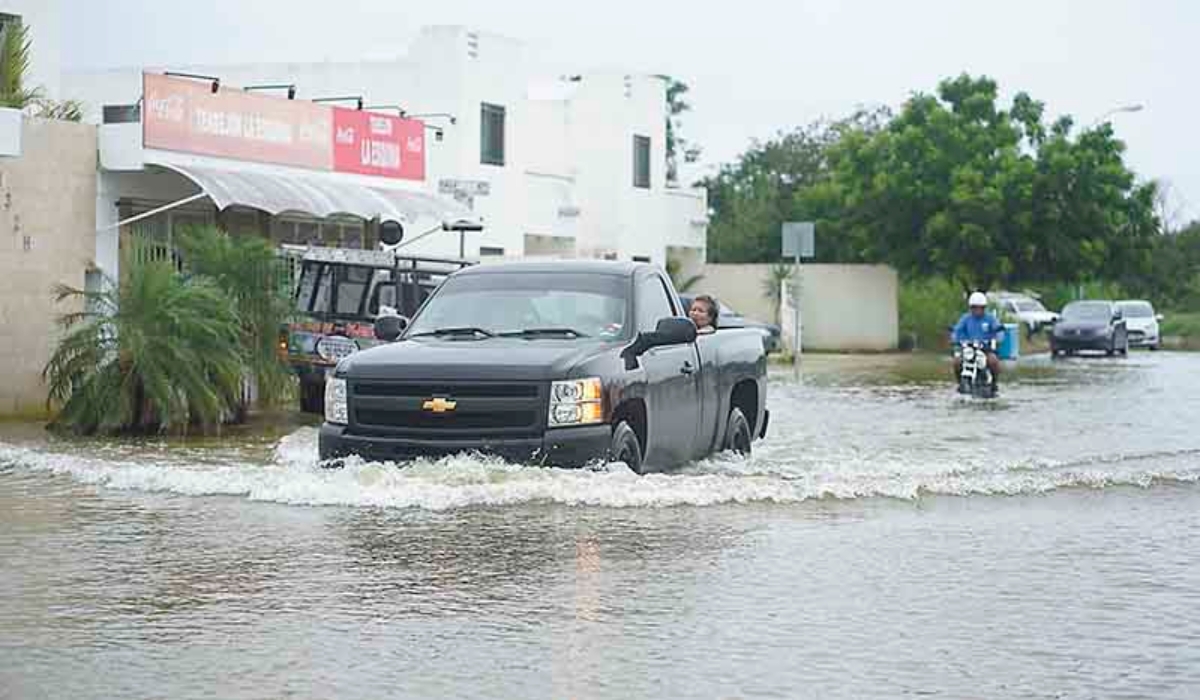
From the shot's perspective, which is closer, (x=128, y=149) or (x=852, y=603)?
(x=852, y=603)

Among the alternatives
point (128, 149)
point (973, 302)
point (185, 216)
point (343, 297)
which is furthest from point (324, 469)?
point (973, 302)

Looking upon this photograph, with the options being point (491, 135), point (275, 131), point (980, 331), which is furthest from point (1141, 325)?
point (275, 131)

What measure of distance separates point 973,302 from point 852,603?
19549mm

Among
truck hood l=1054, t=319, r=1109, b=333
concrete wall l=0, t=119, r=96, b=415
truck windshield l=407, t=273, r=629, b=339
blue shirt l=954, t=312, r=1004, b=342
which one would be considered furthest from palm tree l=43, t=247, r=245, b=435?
truck hood l=1054, t=319, r=1109, b=333

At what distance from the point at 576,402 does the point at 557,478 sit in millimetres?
549

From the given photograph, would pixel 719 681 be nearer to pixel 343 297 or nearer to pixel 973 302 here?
pixel 343 297

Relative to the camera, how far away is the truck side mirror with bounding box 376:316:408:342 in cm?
1431

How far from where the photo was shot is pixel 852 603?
29.3 feet

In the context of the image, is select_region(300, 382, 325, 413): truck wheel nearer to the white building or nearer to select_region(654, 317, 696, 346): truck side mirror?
the white building

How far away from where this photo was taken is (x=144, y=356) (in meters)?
19.0

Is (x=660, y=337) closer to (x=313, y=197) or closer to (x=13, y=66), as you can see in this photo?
(x=313, y=197)

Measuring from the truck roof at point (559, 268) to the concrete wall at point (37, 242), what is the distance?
870cm

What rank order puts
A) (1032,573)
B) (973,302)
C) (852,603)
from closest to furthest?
1. (852,603)
2. (1032,573)
3. (973,302)

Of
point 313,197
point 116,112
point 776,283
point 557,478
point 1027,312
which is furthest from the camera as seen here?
point 1027,312
